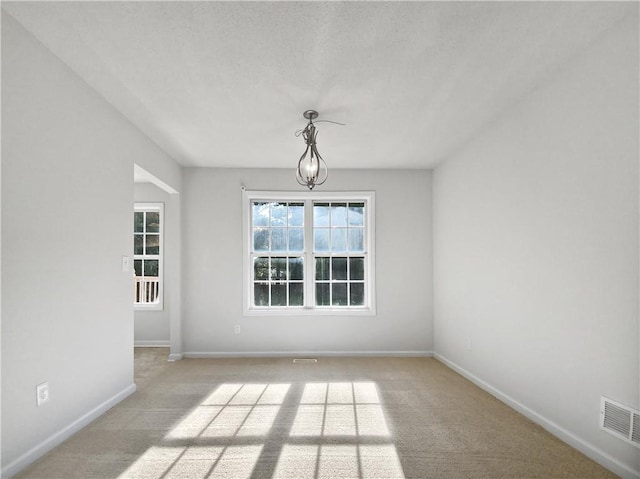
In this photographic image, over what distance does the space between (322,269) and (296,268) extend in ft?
1.20

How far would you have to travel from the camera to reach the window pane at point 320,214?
530cm

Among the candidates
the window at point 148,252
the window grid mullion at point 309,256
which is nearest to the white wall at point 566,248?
the window grid mullion at point 309,256

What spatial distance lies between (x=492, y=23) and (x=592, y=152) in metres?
1.01

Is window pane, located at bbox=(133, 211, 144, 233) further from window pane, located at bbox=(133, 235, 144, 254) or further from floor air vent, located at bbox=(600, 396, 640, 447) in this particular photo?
floor air vent, located at bbox=(600, 396, 640, 447)

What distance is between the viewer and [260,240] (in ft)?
17.2

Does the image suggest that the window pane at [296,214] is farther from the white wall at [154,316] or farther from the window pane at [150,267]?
the window pane at [150,267]

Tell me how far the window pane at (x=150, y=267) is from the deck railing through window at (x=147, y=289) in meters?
0.06

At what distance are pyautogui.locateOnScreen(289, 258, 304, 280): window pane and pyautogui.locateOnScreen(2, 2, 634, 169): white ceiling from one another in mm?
2073

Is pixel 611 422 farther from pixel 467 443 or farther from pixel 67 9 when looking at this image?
pixel 67 9

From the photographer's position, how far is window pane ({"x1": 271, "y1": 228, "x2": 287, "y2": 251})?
5258 mm

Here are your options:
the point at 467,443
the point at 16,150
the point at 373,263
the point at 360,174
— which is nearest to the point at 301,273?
the point at 373,263

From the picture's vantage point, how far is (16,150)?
2.12 metres

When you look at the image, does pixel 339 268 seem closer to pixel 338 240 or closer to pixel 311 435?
pixel 338 240

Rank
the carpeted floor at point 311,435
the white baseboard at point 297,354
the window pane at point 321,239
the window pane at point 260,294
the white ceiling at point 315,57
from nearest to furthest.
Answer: the white ceiling at point 315,57 < the carpeted floor at point 311,435 < the white baseboard at point 297,354 < the window pane at point 260,294 < the window pane at point 321,239
